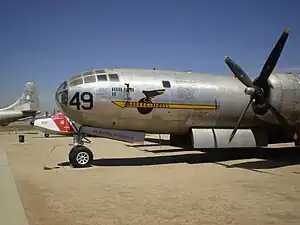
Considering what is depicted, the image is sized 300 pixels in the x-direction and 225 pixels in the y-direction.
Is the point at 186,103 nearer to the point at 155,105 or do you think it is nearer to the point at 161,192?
the point at 155,105

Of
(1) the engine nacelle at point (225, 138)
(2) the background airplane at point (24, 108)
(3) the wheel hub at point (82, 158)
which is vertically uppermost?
(2) the background airplane at point (24, 108)

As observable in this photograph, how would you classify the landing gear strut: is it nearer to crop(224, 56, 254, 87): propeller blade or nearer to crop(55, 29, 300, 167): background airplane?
crop(55, 29, 300, 167): background airplane

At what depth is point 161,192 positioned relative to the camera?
8.57 metres

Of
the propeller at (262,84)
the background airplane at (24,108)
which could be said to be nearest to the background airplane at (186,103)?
the propeller at (262,84)

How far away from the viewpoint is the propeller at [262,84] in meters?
13.5

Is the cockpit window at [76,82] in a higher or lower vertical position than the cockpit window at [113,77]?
lower

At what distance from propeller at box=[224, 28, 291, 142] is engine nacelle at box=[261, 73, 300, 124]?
208mm

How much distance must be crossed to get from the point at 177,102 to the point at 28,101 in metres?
37.9

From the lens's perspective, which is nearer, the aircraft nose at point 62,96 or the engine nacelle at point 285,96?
the aircraft nose at point 62,96

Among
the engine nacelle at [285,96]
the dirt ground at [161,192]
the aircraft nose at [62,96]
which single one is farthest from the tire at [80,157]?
the engine nacelle at [285,96]

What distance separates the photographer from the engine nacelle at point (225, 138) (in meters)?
14.0

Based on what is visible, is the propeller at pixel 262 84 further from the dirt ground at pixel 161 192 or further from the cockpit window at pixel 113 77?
the cockpit window at pixel 113 77

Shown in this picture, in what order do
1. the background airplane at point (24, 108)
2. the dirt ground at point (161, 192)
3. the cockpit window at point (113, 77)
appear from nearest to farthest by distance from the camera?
the dirt ground at point (161, 192) → the cockpit window at point (113, 77) → the background airplane at point (24, 108)

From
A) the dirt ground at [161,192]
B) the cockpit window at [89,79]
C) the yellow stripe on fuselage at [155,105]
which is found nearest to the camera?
the dirt ground at [161,192]
